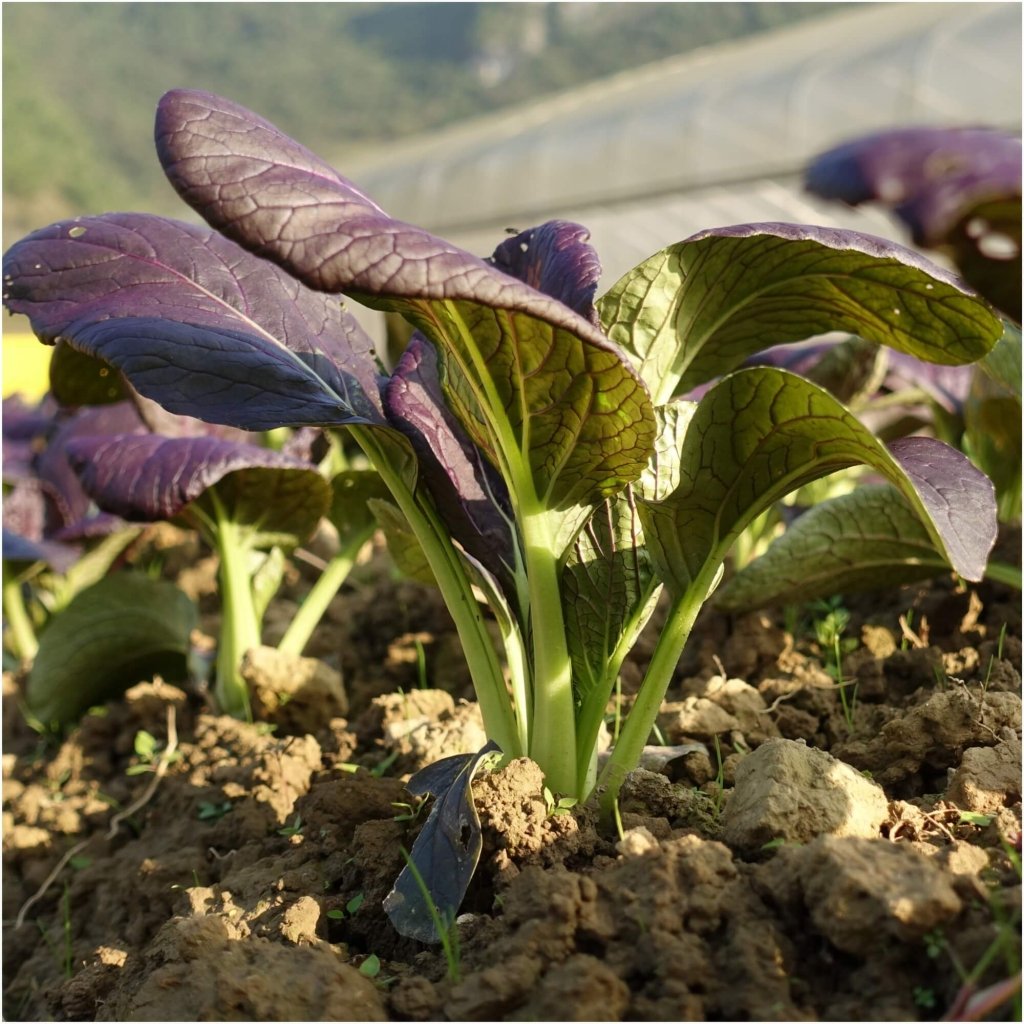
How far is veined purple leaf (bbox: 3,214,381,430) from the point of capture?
4.56 feet

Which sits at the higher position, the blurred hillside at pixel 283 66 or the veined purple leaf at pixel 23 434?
the blurred hillside at pixel 283 66

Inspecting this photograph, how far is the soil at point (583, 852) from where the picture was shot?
1006 mm

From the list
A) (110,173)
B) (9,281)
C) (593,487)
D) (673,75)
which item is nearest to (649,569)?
(593,487)

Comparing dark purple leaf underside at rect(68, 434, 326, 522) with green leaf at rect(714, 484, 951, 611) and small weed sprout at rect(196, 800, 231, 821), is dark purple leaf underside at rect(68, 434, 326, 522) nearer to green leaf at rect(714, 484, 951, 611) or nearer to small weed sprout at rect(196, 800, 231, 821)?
small weed sprout at rect(196, 800, 231, 821)

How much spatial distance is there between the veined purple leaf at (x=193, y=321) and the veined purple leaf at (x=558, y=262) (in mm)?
265

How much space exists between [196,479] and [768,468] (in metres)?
0.91

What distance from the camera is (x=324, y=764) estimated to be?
1870 mm

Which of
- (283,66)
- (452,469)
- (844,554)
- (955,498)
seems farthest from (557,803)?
(283,66)

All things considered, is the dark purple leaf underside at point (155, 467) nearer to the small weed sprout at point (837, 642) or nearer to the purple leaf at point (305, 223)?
the purple leaf at point (305, 223)

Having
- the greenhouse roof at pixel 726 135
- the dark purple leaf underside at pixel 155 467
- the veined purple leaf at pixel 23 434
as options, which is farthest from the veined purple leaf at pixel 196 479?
the greenhouse roof at pixel 726 135

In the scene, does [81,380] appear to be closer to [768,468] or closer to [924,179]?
[768,468]

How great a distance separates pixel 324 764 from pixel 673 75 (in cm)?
1314

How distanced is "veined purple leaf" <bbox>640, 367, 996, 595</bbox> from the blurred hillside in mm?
35544

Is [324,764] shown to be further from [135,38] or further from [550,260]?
[135,38]
